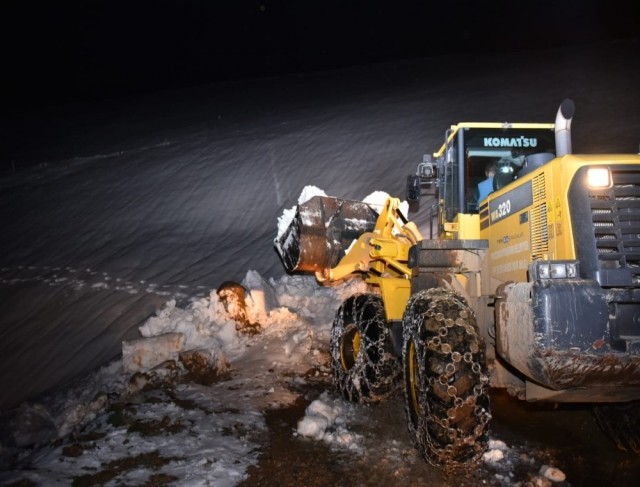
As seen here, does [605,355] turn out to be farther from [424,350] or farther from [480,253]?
[480,253]

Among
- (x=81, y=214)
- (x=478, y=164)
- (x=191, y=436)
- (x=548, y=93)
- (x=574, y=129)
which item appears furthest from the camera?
(x=548, y=93)

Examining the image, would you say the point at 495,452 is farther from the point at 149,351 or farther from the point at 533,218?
the point at 149,351

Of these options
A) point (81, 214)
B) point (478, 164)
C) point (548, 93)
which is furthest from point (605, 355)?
point (548, 93)

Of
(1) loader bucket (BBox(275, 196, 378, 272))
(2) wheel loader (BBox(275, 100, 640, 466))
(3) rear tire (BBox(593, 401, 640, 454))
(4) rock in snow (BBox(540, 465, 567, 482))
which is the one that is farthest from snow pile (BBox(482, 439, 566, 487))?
(1) loader bucket (BBox(275, 196, 378, 272))

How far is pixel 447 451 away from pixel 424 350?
26.0 inches

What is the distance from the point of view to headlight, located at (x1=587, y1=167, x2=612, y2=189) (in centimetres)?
311

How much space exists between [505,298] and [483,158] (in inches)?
73.9

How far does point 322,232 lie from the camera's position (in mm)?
6176

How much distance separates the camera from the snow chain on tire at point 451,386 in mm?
3234

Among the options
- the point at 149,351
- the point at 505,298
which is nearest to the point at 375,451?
the point at 505,298

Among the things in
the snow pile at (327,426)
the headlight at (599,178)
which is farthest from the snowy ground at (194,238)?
the headlight at (599,178)

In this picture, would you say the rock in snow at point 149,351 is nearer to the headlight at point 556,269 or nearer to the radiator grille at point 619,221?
the headlight at point 556,269

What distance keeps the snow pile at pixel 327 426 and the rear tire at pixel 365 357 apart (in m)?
0.32

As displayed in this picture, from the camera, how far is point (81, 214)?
12297mm
